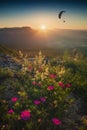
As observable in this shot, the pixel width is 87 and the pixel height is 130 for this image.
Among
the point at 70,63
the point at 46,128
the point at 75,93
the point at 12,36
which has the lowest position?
the point at 46,128

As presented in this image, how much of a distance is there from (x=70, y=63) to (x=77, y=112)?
5.25 m

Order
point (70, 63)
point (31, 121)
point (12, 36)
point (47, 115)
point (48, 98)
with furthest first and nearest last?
point (12, 36), point (70, 63), point (48, 98), point (47, 115), point (31, 121)

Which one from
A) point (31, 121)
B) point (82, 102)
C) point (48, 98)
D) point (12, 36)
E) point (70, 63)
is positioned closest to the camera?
point (31, 121)

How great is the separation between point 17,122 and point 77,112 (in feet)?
7.21

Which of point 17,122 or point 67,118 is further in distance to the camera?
point 67,118

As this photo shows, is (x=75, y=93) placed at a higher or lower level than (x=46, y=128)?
higher

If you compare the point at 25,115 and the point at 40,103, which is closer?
the point at 25,115

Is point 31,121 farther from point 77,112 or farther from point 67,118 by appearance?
point 77,112

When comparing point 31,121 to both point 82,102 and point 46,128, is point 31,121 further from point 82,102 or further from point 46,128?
point 82,102

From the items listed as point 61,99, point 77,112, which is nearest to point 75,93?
point 77,112

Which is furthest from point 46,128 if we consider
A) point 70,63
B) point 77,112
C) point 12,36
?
point 12,36

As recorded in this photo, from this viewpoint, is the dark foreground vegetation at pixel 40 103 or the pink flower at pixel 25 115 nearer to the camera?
the pink flower at pixel 25 115

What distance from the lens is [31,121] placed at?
614cm

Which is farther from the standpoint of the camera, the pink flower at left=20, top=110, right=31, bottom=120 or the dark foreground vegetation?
the dark foreground vegetation
